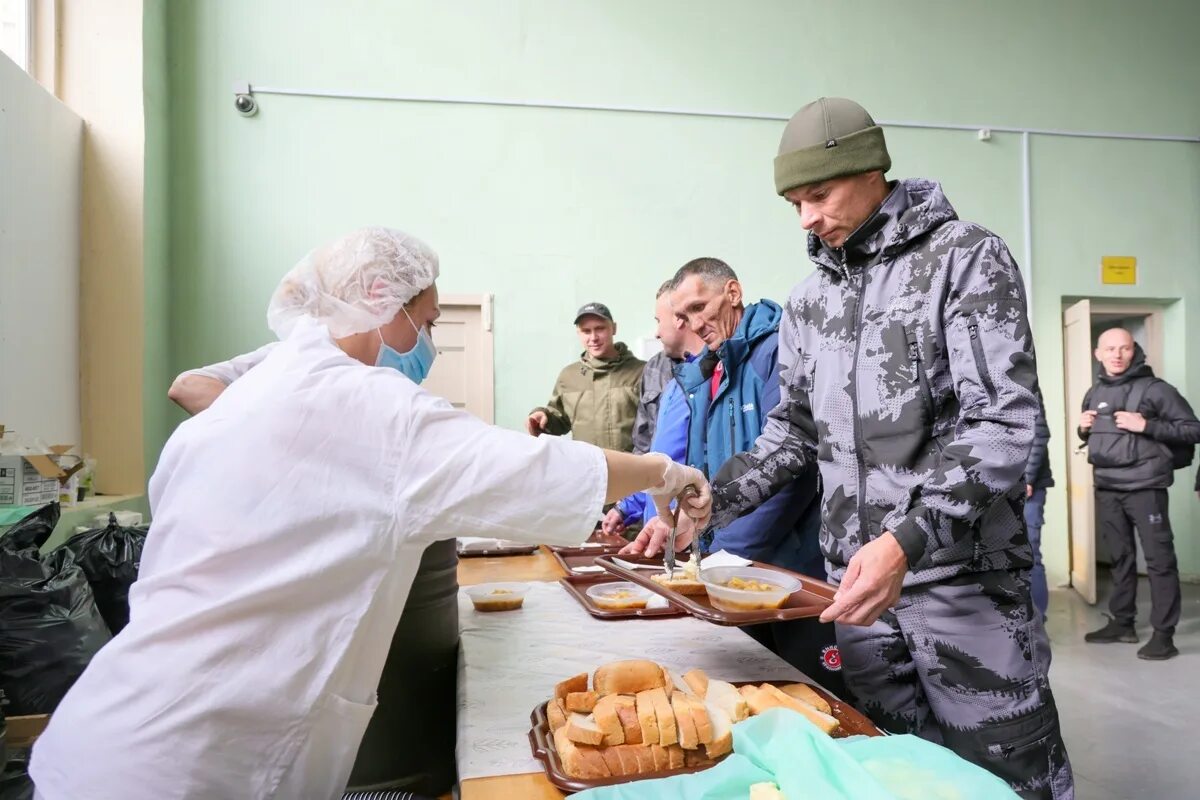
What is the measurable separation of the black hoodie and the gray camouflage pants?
3.83 m

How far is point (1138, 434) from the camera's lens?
4547 millimetres

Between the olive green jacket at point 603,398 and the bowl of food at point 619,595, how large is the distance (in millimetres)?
2510

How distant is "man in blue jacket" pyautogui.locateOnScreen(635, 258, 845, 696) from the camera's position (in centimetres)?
198

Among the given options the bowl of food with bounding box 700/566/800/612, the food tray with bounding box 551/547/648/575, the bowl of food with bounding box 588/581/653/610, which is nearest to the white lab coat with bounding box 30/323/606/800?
the bowl of food with bounding box 700/566/800/612

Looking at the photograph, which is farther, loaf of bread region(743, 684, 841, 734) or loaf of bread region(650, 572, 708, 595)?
loaf of bread region(650, 572, 708, 595)

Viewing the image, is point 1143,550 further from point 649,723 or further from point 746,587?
point 649,723

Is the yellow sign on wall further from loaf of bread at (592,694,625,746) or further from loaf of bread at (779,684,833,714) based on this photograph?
loaf of bread at (592,694,625,746)

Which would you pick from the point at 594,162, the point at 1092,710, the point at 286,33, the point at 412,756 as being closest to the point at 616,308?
the point at 594,162

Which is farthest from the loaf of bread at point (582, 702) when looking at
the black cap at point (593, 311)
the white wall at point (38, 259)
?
the black cap at point (593, 311)

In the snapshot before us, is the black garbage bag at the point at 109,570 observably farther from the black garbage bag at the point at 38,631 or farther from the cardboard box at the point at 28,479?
the black garbage bag at the point at 38,631

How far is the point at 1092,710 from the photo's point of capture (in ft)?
11.4

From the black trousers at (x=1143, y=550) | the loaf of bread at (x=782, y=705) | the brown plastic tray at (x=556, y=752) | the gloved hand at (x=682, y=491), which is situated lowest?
the black trousers at (x=1143, y=550)

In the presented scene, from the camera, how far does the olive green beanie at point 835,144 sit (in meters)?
1.56

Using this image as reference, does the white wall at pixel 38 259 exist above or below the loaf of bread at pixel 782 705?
above
